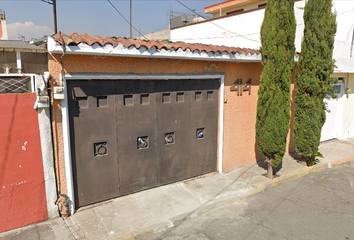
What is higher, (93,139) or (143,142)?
(93,139)

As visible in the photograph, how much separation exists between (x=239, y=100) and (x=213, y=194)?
2525 millimetres

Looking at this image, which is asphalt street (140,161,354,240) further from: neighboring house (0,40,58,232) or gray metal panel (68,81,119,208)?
neighboring house (0,40,58,232)

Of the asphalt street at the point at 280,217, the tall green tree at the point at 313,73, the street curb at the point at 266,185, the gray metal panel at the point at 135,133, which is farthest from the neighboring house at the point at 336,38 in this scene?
the gray metal panel at the point at 135,133

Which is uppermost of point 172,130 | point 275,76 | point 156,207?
point 275,76

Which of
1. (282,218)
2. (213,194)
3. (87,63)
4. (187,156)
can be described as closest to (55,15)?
(87,63)

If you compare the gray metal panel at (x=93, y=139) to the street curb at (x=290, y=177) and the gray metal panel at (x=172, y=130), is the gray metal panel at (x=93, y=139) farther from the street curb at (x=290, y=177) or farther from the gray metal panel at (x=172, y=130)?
the street curb at (x=290, y=177)

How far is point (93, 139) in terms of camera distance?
4.80 m

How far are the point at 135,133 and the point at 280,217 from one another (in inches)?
127

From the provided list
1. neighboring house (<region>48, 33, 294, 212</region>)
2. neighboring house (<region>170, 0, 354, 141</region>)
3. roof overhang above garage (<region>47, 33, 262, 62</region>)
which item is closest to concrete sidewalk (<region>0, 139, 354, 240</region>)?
neighboring house (<region>48, 33, 294, 212</region>)

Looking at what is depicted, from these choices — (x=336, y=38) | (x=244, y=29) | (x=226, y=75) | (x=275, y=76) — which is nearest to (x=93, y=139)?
(x=226, y=75)

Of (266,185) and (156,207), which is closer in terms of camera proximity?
(156,207)

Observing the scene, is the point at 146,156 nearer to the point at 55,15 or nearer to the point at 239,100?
the point at 239,100

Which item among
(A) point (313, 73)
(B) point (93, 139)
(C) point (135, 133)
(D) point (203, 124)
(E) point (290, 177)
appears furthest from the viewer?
(A) point (313, 73)

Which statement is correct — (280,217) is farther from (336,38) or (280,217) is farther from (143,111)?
(336,38)
